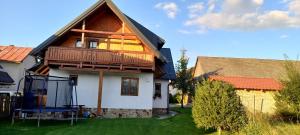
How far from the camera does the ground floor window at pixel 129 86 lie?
21259mm

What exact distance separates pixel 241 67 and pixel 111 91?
18.4 metres

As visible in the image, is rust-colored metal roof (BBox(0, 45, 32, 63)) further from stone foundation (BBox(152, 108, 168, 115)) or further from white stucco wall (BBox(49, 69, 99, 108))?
stone foundation (BBox(152, 108, 168, 115))

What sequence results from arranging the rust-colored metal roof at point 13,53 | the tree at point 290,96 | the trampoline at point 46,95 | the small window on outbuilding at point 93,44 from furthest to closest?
the rust-colored metal roof at point 13,53 → the small window on outbuilding at point 93,44 → the tree at point 290,96 → the trampoline at point 46,95

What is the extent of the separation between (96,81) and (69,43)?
11.0ft

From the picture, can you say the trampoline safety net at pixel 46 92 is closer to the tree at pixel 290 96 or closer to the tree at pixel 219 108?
the tree at pixel 219 108

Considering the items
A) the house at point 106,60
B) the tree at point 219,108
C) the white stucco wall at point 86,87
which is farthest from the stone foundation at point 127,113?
Result: the tree at point 219,108

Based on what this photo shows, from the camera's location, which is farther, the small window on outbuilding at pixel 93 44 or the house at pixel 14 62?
the house at pixel 14 62

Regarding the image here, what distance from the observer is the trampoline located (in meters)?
16.6

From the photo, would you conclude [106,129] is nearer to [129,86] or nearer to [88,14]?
[129,86]

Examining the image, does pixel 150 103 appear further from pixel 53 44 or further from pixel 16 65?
pixel 16 65

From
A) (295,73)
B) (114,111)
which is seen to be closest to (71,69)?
(114,111)

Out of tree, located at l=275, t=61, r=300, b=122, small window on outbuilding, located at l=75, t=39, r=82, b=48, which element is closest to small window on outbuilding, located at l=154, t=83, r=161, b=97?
small window on outbuilding, located at l=75, t=39, r=82, b=48

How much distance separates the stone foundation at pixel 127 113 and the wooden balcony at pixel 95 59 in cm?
273

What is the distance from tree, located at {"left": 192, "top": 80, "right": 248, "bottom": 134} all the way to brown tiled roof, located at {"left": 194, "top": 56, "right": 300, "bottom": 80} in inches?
756
